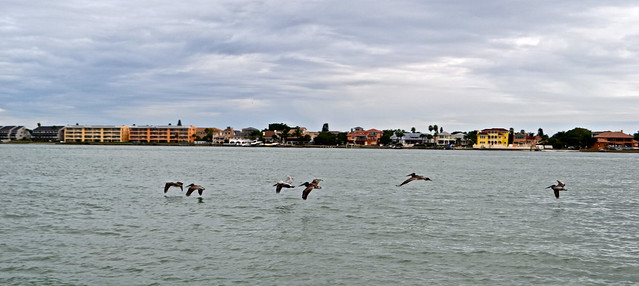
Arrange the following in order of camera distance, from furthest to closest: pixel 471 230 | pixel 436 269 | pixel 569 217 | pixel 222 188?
pixel 222 188 → pixel 569 217 → pixel 471 230 → pixel 436 269

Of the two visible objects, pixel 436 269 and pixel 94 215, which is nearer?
pixel 436 269

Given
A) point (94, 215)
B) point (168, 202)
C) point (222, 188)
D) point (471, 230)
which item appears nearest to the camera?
point (471, 230)

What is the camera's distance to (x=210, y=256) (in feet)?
55.5

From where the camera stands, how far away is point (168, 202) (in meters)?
29.5

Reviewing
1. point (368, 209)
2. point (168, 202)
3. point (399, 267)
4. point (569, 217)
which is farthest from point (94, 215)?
point (569, 217)

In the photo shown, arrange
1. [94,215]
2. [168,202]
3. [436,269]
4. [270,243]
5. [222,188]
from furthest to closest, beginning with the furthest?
[222,188] → [168,202] → [94,215] → [270,243] → [436,269]

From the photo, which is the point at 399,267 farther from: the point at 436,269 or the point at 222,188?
the point at 222,188

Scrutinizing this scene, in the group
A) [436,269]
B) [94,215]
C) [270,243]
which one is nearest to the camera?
[436,269]

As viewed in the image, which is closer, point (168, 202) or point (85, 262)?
point (85, 262)

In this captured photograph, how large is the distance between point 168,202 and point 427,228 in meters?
14.1

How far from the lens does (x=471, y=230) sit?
22.0 m

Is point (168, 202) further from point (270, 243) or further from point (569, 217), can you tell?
point (569, 217)

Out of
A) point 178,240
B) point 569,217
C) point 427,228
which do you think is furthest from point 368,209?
point 178,240

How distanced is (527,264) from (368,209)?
460 inches
